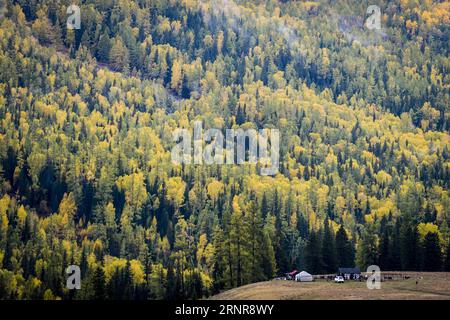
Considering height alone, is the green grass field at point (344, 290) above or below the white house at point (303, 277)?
below

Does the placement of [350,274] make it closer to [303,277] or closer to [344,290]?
[303,277]

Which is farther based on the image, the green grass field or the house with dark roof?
the house with dark roof

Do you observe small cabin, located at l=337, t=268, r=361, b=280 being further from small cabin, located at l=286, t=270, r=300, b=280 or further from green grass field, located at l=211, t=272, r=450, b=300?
small cabin, located at l=286, t=270, r=300, b=280

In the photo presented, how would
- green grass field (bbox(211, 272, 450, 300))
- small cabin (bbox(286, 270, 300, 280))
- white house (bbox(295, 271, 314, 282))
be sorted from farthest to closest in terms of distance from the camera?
small cabin (bbox(286, 270, 300, 280)), white house (bbox(295, 271, 314, 282)), green grass field (bbox(211, 272, 450, 300))

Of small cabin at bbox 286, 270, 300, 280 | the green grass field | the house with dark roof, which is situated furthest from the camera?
small cabin at bbox 286, 270, 300, 280

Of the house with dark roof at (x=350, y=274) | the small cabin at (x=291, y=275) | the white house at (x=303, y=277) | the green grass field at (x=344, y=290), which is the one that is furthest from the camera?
the small cabin at (x=291, y=275)

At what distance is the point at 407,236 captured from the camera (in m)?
172

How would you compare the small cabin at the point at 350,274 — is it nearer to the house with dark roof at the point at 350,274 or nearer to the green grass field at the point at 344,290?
the house with dark roof at the point at 350,274

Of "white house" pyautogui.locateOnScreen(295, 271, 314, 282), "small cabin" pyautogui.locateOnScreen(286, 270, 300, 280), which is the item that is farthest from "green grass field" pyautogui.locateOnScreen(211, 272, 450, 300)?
"small cabin" pyautogui.locateOnScreen(286, 270, 300, 280)

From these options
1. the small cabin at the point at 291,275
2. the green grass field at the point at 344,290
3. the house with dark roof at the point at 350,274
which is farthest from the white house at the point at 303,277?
the house with dark roof at the point at 350,274
